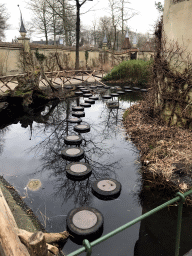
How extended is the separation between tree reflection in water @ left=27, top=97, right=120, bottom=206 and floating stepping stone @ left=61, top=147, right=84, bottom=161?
0.11m

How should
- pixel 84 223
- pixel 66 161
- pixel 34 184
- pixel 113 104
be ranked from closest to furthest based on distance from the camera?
pixel 84 223
pixel 34 184
pixel 66 161
pixel 113 104

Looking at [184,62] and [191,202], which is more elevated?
[184,62]

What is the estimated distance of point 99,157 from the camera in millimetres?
5113

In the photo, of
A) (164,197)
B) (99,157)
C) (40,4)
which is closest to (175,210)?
(164,197)

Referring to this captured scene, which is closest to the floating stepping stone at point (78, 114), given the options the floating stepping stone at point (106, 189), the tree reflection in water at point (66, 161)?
the tree reflection in water at point (66, 161)

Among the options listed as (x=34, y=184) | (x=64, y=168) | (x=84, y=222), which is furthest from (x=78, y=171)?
Answer: (x=84, y=222)

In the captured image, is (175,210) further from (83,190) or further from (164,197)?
(83,190)

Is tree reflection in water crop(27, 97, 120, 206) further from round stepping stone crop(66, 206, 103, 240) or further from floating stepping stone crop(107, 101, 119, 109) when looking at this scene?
floating stepping stone crop(107, 101, 119, 109)

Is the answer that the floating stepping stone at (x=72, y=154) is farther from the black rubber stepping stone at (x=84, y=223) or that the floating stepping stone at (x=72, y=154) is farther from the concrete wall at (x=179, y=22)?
the concrete wall at (x=179, y=22)

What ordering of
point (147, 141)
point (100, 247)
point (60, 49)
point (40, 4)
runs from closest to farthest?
point (100, 247) → point (147, 141) → point (60, 49) → point (40, 4)

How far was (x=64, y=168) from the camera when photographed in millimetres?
4582

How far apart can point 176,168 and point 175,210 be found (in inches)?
37.2

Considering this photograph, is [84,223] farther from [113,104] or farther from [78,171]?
[113,104]

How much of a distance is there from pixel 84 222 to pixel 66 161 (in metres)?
2.09
